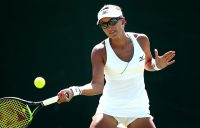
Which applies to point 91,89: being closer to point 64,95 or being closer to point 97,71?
point 97,71

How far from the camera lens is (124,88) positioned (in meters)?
4.59

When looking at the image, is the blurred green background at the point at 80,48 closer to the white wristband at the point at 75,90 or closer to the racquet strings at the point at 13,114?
the racquet strings at the point at 13,114

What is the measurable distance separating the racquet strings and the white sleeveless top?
0.59 m

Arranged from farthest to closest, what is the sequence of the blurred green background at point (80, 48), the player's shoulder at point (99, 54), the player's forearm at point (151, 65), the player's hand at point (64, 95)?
the blurred green background at point (80, 48) → the player's forearm at point (151, 65) → the player's shoulder at point (99, 54) → the player's hand at point (64, 95)

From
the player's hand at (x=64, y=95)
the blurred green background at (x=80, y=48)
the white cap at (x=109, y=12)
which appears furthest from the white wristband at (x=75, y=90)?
the blurred green background at (x=80, y=48)

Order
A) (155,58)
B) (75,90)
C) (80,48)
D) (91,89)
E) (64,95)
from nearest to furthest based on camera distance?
(64,95) < (75,90) < (91,89) < (155,58) < (80,48)

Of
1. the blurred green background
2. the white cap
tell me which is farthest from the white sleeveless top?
the blurred green background

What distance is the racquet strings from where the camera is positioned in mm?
4520

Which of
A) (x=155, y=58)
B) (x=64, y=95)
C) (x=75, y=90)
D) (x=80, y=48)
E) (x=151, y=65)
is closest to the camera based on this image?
(x=64, y=95)

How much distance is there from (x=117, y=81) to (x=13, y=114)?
873 mm

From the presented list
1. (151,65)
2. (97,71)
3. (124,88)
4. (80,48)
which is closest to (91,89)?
(97,71)

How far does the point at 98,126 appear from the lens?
4449 mm

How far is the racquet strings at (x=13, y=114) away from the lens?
4.52 meters

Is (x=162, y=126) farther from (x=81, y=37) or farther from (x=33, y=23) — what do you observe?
(x=33, y=23)
